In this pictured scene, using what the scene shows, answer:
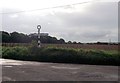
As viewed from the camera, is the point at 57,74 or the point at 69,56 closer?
the point at 57,74

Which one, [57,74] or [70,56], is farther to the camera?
[70,56]

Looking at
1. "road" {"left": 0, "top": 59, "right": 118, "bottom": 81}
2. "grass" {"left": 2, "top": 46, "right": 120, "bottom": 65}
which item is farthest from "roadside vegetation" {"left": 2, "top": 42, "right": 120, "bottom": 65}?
"road" {"left": 0, "top": 59, "right": 118, "bottom": 81}

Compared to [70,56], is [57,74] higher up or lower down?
lower down

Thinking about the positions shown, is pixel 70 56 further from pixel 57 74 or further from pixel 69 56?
pixel 57 74

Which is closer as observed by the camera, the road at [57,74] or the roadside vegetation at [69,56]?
the road at [57,74]

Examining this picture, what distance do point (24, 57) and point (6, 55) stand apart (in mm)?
4496

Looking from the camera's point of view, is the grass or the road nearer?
the road

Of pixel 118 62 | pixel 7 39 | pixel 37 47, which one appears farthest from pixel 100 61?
pixel 7 39

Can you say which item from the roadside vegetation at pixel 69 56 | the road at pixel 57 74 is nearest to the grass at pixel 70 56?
the roadside vegetation at pixel 69 56


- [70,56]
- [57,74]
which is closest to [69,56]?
[70,56]

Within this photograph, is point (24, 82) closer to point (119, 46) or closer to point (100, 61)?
point (100, 61)

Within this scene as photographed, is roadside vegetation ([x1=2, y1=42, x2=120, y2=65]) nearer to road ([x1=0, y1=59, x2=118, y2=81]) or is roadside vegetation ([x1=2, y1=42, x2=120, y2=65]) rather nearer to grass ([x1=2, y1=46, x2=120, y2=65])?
grass ([x1=2, y1=46, x2=120, y2=65])

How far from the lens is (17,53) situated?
3097cm

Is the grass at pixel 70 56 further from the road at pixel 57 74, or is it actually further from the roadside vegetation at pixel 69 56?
the road at pixel 57 74
